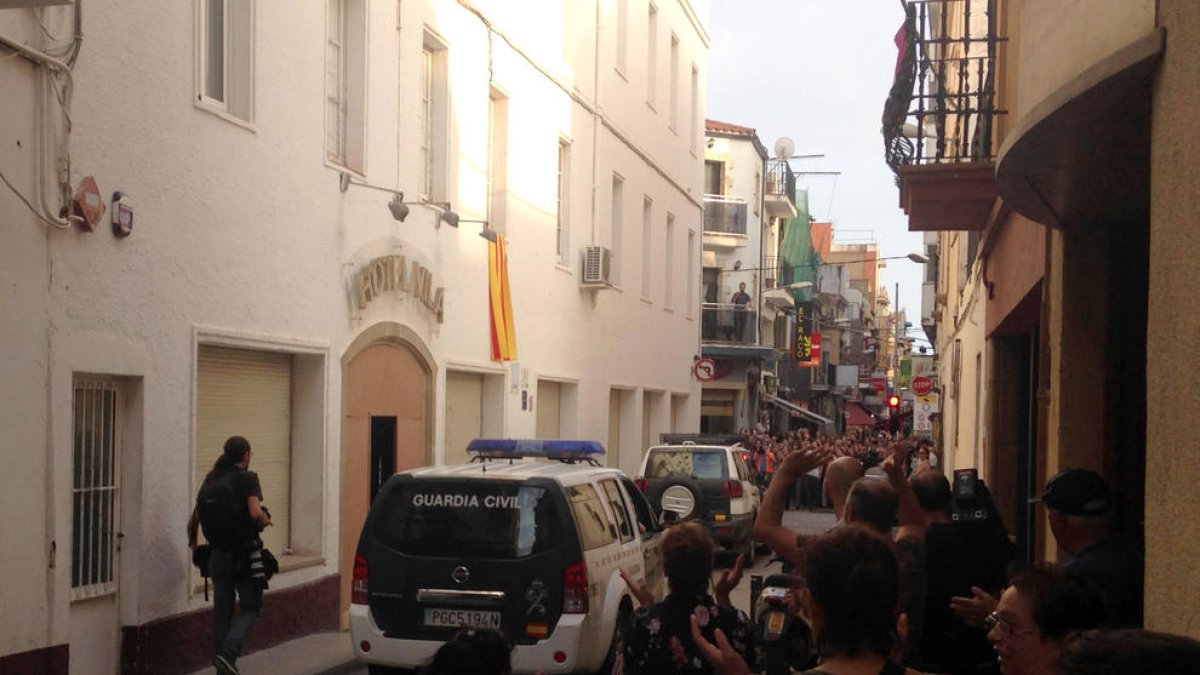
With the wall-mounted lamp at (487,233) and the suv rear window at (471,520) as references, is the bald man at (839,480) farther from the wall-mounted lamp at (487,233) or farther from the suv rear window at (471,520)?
Result: the wall-mounted lamp at (487,233)

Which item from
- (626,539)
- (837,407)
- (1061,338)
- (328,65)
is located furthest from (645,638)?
(837,407)

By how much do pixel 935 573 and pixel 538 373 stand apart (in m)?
15.2

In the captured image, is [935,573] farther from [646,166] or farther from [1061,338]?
[646,166]

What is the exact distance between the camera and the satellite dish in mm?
61469

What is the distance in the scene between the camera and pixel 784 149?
61.6 metres

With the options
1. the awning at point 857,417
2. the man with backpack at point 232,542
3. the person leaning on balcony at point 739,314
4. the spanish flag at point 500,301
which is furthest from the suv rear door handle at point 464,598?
the awning at point 857,417

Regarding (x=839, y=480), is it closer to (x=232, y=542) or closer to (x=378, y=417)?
(x=232, y=542)

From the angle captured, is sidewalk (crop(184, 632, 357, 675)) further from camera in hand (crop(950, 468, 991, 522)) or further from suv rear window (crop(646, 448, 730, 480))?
suv rear window (crop(646, 448, 730, 480))

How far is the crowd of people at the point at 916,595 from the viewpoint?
3.41 meters

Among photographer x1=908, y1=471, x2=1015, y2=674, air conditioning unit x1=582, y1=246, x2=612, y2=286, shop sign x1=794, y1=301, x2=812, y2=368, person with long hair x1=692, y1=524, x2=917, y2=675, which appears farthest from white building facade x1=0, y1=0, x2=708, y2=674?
shop sign x1=794, y1=301, x2=812, y2=368

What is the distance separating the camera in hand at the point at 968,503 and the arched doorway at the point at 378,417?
337 inches

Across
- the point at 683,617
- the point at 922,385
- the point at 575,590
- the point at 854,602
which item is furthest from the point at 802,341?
the point at 854,602

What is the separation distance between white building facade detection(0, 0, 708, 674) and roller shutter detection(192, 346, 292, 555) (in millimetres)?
30

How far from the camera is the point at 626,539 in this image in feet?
35.6
